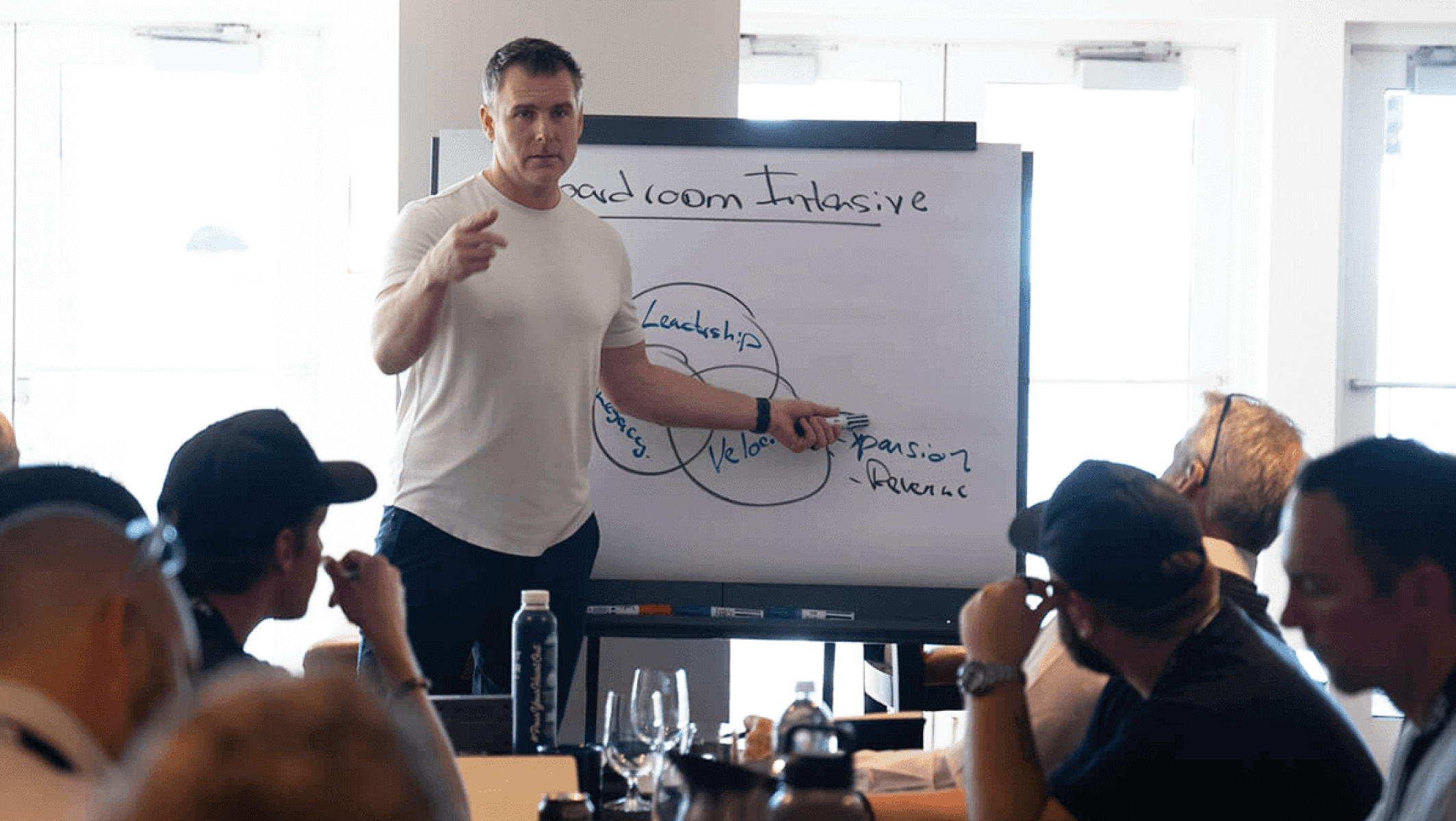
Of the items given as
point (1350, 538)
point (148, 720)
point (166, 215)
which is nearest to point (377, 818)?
point (148, 720)

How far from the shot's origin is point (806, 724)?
53.5 inches

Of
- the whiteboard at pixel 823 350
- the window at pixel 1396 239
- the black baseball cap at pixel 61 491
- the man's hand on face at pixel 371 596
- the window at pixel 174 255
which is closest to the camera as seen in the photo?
the black baseball cap at pixel 61 491

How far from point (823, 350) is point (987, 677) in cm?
143

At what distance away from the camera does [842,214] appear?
296cm

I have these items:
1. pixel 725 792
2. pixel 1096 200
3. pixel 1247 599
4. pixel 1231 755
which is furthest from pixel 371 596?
pixel 1096 200

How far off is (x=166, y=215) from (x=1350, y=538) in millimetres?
3974

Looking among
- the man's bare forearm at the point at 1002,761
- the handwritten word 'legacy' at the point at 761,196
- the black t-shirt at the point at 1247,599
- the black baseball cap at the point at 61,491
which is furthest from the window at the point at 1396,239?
the black baseball cap at the point at 61,491

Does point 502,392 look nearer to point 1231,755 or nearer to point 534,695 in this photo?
point 534,695

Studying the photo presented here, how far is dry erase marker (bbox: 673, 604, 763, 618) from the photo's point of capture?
2844mm

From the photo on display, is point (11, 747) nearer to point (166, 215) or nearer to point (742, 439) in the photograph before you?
point (742, 439)

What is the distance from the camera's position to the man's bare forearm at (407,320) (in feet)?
7.66

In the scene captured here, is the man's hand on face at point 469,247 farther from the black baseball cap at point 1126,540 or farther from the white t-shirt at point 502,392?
the black baseball cap at point 1126,540

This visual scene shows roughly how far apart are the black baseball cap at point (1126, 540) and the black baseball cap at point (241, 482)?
2.80 feet

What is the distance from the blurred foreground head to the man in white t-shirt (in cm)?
202
